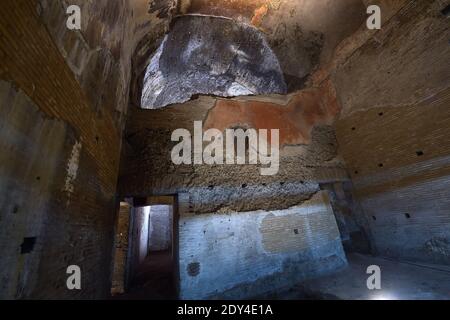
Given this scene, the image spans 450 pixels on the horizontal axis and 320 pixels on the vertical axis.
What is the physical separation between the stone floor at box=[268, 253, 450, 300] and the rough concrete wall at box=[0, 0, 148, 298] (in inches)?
130

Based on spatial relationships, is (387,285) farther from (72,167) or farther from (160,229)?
(160,229)

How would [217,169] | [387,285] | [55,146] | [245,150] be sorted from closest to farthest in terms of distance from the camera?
[55,146] → [387,285] → [217,169] → [245,150]

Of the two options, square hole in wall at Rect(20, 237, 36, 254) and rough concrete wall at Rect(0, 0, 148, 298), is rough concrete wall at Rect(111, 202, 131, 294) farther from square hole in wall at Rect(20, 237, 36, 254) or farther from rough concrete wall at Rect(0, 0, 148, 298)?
square hole in wall at Rect(20, 237, 36, 254)

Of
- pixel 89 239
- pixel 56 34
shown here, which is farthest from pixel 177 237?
pixel 56 34

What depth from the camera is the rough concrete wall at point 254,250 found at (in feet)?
12.2

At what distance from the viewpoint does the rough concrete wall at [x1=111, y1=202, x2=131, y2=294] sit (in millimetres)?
5527

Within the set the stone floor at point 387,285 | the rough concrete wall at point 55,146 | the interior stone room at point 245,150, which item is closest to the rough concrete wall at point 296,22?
the interior stone room at point 245,150

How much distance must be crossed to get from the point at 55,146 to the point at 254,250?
356cm

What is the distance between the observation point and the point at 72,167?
2.43 meters

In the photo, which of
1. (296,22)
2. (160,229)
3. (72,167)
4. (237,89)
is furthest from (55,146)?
(160,229)

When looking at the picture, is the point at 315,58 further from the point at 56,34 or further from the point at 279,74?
the point at 56,34

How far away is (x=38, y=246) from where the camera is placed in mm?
1896

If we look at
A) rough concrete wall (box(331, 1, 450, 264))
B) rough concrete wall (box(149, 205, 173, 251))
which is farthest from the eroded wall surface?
rough concrete wall (box(149, 205, 173, 251))
